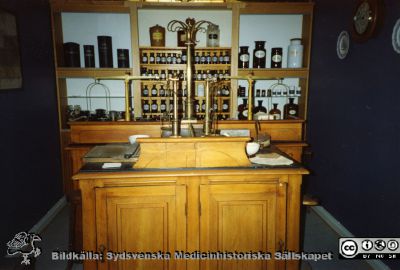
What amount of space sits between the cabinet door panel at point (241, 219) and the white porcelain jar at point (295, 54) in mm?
2682

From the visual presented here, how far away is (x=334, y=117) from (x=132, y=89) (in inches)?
97.1

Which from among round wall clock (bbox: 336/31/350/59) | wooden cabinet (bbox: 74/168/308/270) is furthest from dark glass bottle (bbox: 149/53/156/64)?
wooden cabinet (bbox: 74/168/308/270)

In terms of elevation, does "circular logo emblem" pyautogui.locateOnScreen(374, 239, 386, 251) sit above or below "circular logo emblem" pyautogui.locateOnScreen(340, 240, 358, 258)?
above

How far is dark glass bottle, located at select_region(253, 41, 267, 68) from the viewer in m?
4.11

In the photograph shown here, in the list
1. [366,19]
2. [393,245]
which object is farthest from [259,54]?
[393,245]

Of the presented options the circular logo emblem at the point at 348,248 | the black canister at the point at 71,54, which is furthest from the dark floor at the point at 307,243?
the black canister at the point at 71,54

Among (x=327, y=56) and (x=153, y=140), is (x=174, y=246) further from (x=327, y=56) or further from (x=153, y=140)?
(x=327, y=56)

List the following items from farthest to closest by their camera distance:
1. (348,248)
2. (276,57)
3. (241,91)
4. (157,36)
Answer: (241,91)
(276,57)
(157,36)
(348,248)

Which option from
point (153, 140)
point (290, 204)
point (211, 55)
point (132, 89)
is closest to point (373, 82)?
point (290, 204)

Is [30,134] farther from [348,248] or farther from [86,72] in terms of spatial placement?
[348,248]

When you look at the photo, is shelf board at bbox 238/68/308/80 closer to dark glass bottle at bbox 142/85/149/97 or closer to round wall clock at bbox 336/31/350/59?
round wall clock at bbox 336/31/350/59

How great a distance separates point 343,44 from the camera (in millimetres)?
3025

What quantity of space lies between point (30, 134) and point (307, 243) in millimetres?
2691

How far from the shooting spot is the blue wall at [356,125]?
7.40 feet
